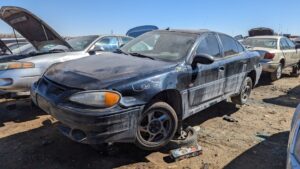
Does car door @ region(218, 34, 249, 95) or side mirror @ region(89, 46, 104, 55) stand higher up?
side mirror @ region(89, 46, 104, 55)

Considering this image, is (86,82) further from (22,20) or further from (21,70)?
(22,20)

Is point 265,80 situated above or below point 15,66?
below

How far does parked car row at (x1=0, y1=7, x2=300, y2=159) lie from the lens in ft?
10.5

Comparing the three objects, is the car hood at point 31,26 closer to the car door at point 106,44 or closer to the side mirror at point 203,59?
the car door at point 106,44

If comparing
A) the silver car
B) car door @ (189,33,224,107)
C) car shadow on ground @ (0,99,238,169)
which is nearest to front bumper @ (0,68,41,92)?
the silver car

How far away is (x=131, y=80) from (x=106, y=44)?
399 cm

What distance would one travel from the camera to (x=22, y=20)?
568cm

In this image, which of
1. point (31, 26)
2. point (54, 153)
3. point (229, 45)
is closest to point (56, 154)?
point (54, 153)

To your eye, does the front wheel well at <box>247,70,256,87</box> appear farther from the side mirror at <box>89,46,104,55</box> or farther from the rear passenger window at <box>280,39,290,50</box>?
the rear passenger window at <box>280,39,290,50</box>

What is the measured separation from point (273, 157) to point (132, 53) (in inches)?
101

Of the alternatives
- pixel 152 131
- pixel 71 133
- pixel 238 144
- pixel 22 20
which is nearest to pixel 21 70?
pixel 22 20

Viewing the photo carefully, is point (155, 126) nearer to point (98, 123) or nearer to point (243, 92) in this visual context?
point (98, 123)

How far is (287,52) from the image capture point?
34.6ft

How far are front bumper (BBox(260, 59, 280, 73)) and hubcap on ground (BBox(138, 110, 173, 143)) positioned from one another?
667 centimetres
